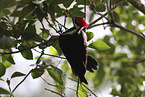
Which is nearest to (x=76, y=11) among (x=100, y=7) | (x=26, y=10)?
(x=100, y=7)

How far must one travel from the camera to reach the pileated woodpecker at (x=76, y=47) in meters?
1.01

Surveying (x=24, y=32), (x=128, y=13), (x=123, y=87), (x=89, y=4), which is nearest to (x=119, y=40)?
(x=128, y=13)

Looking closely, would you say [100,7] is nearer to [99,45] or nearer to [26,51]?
[99,45]

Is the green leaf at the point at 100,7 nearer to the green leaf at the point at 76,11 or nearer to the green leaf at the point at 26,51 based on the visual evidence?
the green leaf at the point at 76,11

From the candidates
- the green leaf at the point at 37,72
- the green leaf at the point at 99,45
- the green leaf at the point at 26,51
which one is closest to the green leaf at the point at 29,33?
the green leaf at the point at 26,51

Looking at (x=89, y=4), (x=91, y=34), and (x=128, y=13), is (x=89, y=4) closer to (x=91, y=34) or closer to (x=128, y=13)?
(x=91, y=34)

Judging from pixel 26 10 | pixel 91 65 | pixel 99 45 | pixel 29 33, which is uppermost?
pixel 26 10

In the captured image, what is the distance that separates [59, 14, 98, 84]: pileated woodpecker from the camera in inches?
39.9

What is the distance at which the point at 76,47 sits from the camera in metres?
1.04

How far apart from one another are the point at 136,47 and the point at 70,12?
46.2 inches

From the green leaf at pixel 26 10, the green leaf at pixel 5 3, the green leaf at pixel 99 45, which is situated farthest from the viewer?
the green leaf at pixel 99 45

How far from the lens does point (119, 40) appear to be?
2.08 meters

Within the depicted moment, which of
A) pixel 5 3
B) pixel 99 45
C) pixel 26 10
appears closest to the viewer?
pixel 5 3

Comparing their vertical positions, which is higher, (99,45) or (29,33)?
(29,33)
